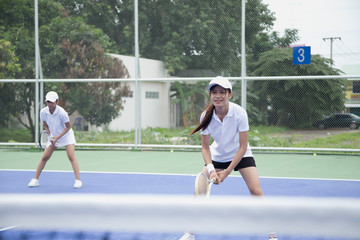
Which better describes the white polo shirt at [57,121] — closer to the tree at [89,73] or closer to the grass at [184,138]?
the grass at [184,138]

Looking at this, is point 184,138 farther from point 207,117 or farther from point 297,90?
point 207,117

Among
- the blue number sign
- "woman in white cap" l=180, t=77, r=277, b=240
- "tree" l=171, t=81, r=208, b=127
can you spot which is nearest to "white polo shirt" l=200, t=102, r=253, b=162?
"woman in white cap" l=180, t=77, r=277, b=240

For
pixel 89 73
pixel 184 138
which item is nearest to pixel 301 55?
pixel 184 138

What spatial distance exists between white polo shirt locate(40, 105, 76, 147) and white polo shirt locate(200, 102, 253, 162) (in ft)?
12.3

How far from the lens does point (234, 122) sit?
4719 millimetres

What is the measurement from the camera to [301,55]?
12.3 metres

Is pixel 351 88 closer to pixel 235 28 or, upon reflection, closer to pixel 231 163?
pixel 235 28

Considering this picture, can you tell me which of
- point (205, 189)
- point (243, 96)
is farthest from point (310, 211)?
point (243, 96)

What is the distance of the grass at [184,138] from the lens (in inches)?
488

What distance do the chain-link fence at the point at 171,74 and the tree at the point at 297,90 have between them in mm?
24

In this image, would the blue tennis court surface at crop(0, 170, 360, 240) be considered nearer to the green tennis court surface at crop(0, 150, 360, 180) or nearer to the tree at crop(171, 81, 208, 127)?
the green tennis court surface at crop(0, 150, 360, 180)

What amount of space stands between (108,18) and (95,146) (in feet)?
12.1

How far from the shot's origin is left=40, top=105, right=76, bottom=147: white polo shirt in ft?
26.3

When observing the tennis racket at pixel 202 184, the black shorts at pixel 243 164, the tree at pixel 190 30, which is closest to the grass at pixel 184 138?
the tree at pixel 190 30
